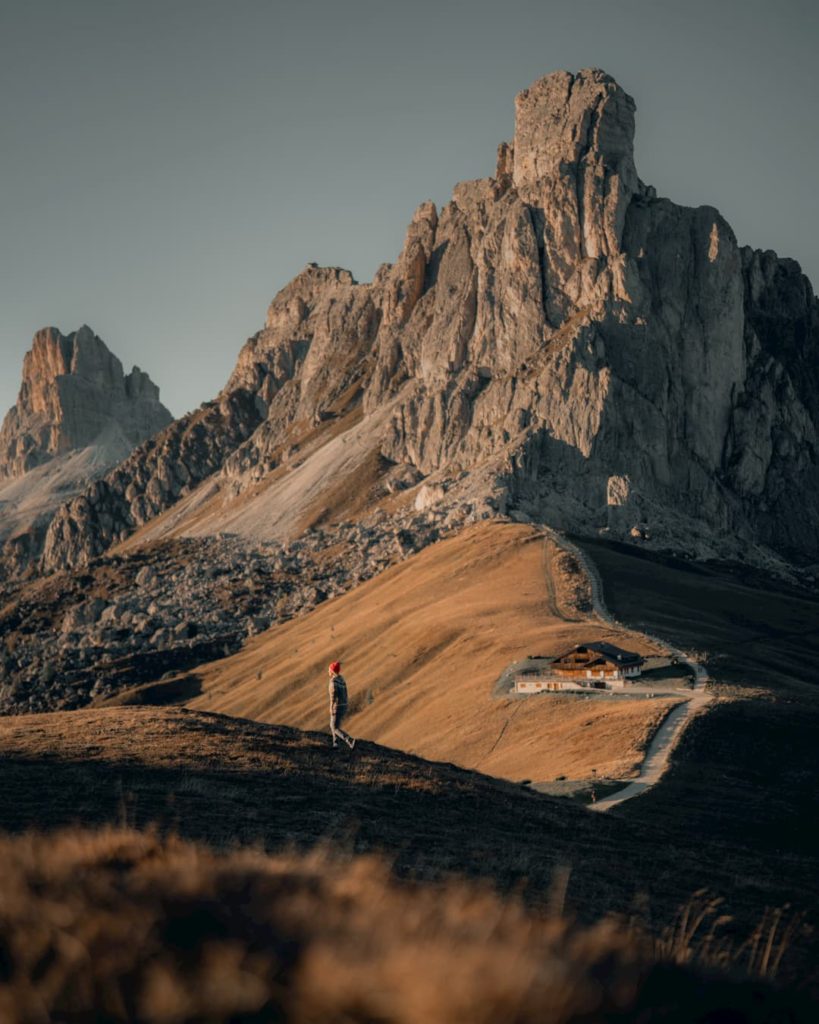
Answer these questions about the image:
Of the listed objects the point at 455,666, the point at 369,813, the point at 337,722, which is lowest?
the point at 455,666

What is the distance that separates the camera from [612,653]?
2520 inches

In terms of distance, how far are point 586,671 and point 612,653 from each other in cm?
219

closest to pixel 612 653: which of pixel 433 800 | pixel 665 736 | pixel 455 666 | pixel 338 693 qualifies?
pixel 455 666

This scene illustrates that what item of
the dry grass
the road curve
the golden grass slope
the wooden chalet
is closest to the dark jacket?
the road curve

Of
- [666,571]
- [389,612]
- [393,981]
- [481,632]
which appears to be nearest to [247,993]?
[393,981]

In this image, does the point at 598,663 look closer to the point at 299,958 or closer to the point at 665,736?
the point at 665,736

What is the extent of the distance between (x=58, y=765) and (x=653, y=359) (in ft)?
583

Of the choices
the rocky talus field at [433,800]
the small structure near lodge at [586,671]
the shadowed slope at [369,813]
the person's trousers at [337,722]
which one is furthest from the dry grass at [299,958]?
the small structure near lodge at [586,671]

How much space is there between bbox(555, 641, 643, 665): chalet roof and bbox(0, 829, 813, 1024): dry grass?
56579mm

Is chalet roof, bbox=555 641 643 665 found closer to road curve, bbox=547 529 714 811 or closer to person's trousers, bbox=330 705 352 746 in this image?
road curve, bbox=547 529 714 811

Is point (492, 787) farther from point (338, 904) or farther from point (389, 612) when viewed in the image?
point (389, 612)

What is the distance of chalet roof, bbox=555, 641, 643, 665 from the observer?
6294 centimetres

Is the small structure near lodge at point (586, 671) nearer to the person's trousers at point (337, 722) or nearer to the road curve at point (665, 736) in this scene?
the road curve at point (665, 736)

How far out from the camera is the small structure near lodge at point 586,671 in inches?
2440
